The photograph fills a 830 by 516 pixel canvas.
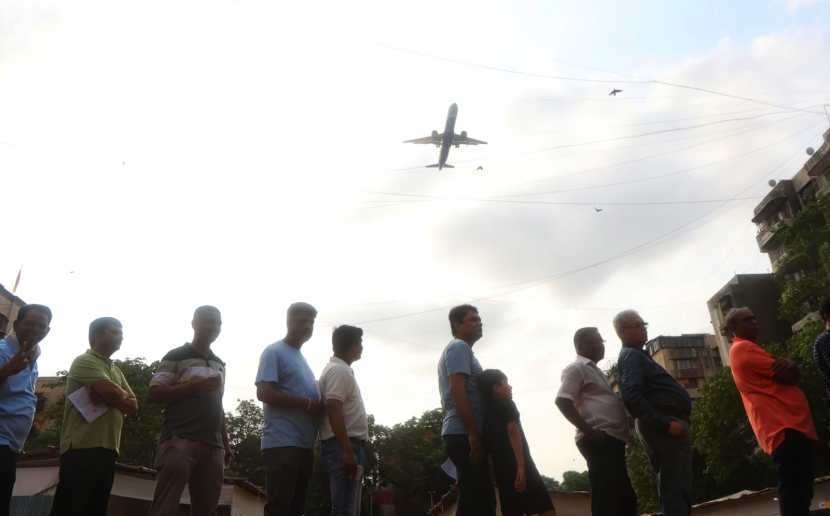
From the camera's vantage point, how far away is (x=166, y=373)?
446 centimetres

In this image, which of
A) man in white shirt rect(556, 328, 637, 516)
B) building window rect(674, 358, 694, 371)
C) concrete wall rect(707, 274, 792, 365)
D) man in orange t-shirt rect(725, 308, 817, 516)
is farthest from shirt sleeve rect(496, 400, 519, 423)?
building window rect(674, 358, 694, 371)

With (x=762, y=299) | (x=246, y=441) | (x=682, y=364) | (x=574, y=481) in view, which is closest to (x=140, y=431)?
(x=246, y=441)

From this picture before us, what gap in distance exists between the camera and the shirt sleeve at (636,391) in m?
4.40

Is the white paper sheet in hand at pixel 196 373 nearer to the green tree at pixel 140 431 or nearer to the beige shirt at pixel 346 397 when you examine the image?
the beige shirt at pixel 346 397

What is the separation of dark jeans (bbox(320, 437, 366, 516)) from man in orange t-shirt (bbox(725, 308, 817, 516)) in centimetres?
292

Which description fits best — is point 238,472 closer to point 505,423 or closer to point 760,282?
point 760,282

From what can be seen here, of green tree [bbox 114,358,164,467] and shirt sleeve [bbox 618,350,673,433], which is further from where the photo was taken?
green tree [bbox 114,358,164,467]

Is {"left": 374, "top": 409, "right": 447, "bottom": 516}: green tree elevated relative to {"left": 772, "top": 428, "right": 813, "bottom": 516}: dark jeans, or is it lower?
elevated

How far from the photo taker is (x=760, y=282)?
40.8 m

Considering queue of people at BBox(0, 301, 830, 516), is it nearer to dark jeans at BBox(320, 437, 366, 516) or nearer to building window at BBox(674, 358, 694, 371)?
dark jeans at BBox(320, 437, 366, 516)

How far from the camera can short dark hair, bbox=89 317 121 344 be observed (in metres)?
4.79

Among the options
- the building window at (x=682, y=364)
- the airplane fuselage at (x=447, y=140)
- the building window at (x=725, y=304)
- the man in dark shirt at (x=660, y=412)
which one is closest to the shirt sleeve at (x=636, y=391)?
the man in dark shirt at (x=660, y=412)

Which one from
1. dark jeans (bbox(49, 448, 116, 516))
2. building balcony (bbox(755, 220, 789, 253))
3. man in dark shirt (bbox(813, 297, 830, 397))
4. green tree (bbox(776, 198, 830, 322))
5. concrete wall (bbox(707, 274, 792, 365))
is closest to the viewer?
dark jeans (bbox(49, 448, 116, 516))

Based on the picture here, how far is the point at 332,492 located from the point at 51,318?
7.99 ft
